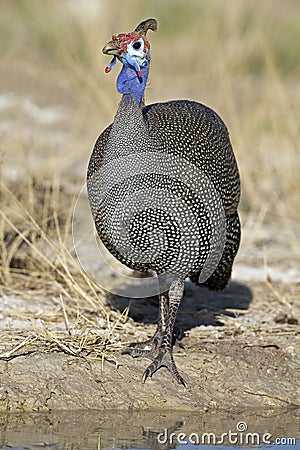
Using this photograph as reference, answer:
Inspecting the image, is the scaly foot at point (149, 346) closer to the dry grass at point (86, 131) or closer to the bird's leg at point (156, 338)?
the bird's leg at point (156, 338)

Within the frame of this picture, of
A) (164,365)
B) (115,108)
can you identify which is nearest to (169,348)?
(164,365)

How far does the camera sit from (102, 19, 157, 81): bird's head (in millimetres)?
3785

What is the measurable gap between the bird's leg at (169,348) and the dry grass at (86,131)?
22 centimetres

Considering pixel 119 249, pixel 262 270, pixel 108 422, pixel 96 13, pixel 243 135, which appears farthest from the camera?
pixel 96 13

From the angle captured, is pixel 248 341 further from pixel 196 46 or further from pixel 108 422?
pixel 196 46

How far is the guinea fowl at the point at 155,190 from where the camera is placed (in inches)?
152

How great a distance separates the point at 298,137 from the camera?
23.5ft

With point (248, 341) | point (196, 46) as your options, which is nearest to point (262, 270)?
point (248, 341)

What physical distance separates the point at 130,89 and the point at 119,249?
67 cm

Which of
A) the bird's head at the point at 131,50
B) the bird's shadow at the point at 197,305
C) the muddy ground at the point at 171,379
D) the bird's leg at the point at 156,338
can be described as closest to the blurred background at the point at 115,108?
the bird's shadow at the point at 197,305

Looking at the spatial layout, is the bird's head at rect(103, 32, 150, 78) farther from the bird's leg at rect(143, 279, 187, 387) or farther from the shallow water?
the shallow water

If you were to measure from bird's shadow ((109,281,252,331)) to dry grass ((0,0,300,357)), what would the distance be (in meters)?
0.19

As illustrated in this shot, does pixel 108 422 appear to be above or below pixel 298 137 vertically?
below

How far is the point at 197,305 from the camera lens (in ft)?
17.0
